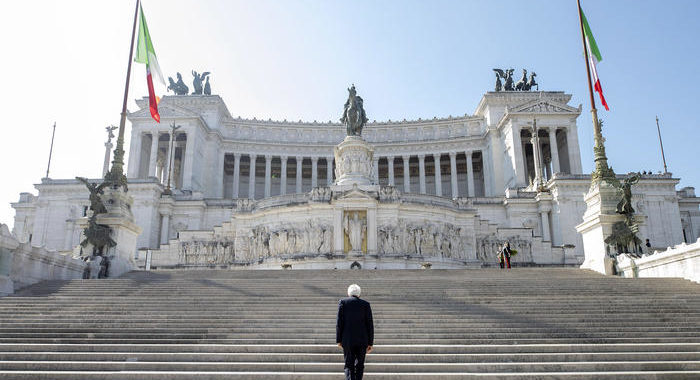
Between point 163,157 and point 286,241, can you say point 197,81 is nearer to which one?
point 163,157

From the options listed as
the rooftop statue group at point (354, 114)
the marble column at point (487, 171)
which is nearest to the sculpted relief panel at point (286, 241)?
the rooftop statue group at point (354, 114)

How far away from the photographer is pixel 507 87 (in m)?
64.9

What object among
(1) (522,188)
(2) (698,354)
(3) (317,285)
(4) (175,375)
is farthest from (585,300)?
(1) (522,188)

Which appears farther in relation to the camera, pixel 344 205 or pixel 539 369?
pixel 344 205

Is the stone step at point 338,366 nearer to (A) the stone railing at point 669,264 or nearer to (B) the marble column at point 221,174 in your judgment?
(A) the stone railing at point 669,264

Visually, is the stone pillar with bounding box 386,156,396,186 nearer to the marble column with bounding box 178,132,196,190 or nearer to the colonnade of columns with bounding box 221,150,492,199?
the colonnade of columns with bounding box 221,150,492,199

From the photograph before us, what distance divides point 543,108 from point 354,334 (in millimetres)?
56400

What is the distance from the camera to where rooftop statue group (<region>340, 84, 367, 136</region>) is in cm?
3691

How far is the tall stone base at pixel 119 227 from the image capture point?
20234mm

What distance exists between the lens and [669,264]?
52.7 ft

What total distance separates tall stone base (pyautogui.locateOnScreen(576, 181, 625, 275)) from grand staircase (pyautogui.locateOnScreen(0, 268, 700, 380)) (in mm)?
2905

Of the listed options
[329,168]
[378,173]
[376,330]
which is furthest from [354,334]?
[378,173]

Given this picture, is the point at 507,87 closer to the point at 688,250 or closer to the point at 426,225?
the point at 426,225

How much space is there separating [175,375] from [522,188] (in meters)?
49.2
